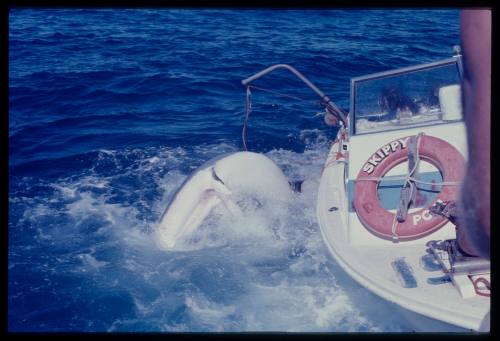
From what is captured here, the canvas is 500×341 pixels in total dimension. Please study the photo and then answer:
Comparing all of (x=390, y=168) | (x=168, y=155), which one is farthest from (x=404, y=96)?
(x=168, y=155)

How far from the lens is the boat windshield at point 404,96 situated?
13.5ft

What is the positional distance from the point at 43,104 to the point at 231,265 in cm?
531

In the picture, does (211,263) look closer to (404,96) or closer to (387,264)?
(387,264)

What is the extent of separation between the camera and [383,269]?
3295mm

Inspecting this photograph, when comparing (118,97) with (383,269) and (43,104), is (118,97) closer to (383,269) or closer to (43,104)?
(43,104)

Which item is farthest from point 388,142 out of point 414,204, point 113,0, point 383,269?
point 113,0

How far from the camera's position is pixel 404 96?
433 cm

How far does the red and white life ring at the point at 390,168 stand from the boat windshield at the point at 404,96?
0.32 m

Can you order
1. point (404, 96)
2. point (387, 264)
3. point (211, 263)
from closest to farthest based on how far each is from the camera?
point (387, 264)
point (404, 96)
point (211, 263)

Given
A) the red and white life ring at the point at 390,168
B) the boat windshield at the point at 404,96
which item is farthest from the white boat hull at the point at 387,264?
the boat windshield at the point at 404,96

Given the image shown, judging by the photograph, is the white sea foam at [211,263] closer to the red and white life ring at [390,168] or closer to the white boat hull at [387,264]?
the white boat hull at [387,264]

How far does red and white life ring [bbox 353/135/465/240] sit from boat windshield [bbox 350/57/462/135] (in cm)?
32

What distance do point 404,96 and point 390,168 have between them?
93cm

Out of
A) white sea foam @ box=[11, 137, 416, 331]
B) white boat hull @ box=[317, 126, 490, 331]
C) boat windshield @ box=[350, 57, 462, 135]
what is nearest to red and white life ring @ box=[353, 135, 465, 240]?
white boat hull @ box=[317, 126, 490, 331]
